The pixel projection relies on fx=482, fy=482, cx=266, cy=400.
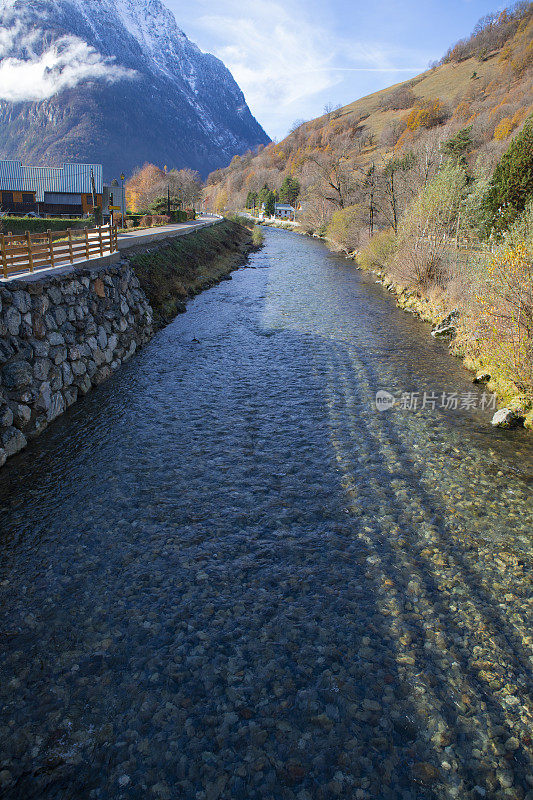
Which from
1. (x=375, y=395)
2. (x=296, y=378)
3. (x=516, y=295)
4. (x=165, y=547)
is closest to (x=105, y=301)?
(x=296, y=378)

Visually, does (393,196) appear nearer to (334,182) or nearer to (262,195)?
(334,182)

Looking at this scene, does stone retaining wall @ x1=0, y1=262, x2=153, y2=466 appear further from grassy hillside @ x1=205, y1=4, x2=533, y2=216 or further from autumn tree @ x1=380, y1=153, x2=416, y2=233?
grassy hillside @ x1=205, y1=4, x2=533, y2=216

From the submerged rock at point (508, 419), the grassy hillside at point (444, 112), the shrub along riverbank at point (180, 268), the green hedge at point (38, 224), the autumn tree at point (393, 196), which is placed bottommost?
the submerged rock at point (508, 419)

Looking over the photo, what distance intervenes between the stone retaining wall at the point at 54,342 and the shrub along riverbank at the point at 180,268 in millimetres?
5377

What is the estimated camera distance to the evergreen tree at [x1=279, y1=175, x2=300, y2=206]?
488 ft

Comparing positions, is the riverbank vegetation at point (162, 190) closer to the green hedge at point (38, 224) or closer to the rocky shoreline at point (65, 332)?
the green hedge at point (38, 224)

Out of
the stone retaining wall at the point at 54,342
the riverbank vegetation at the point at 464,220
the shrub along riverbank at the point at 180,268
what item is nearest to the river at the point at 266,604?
the stone retaining wall at the point at 54,342

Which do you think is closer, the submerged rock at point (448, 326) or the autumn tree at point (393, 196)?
the submerged rock at point (448, 326)

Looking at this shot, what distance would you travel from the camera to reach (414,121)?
13575cm

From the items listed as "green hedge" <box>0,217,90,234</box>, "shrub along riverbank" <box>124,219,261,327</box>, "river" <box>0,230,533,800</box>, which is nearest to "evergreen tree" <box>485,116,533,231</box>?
"shrub along riverbank" <box>124,219,261,327</box>

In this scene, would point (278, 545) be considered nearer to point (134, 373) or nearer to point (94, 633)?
point (94, 633)

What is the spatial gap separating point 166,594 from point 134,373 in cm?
1240

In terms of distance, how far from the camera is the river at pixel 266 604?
5949mm

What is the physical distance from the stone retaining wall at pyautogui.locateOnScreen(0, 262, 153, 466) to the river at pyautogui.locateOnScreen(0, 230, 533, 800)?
0.87 metres
